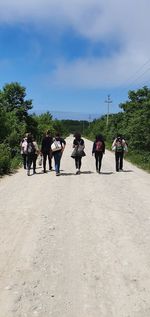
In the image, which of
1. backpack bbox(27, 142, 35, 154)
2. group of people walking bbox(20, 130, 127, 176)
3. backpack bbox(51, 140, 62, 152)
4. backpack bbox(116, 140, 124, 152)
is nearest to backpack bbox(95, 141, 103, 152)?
group of people walking bbox(20, 130, 127, 176)

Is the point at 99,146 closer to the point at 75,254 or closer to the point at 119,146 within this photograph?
the point at 119,146

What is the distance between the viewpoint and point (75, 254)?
7344mm

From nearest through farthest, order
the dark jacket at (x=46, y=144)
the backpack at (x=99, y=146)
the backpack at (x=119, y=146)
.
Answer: the backpack at (x=99, y=146) → the dark jacket at (x=46, y=144) → the backpack at (x=119, y=146)

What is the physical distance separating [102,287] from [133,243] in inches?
87.7

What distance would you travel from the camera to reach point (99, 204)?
11.9 meters

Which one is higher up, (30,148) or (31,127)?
(31,127)

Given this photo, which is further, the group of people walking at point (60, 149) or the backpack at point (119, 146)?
the backpack at point (119, 146)

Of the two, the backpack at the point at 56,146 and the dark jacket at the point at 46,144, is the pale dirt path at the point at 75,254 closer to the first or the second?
the backpack at the point at 56,146

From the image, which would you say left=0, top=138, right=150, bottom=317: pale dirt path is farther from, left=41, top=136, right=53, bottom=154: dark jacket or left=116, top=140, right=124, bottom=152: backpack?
left=116, top=140, right=124, bottom=152: backpack

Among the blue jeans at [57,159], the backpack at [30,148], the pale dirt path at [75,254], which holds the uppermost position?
the backpack at [30,148]

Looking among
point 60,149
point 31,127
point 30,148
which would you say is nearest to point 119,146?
point 60,149

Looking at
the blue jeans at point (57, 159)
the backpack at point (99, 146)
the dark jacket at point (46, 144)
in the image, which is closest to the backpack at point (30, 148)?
the dark jacket at point (46, 144)

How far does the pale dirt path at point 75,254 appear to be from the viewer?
5434mm

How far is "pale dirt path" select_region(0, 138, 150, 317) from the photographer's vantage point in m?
5.43
